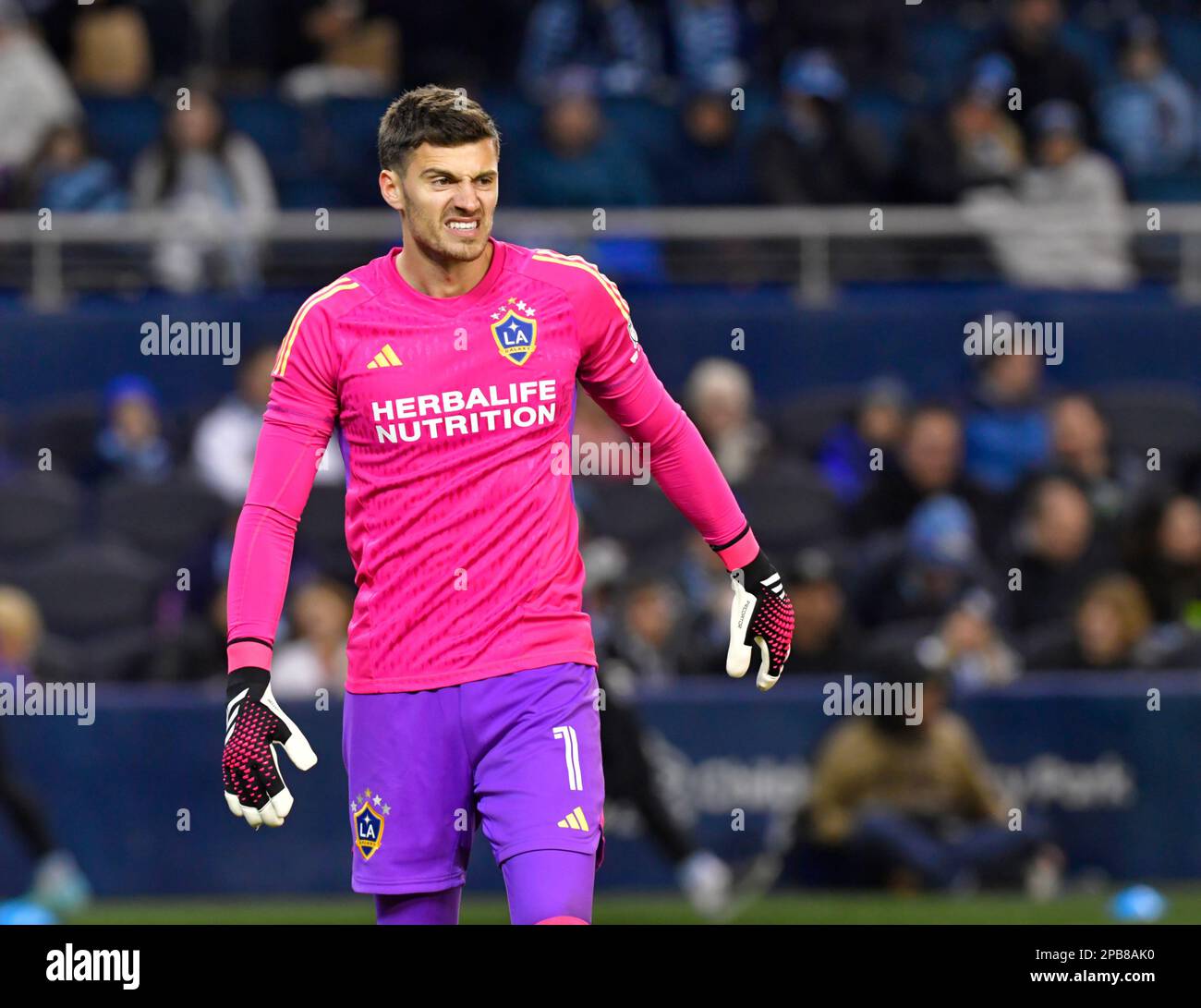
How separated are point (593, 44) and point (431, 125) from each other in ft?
29.6

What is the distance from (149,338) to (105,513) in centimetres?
123

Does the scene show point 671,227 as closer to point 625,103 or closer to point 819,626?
point 625,103

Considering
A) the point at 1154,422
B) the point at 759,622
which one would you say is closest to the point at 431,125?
the point at 759,622

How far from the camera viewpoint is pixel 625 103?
45.1 feet

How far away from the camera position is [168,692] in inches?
427

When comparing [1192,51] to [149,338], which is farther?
[1192,51]

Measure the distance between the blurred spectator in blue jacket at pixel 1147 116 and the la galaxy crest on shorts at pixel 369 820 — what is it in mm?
9709

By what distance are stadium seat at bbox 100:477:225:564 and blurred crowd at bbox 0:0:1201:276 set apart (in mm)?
1456

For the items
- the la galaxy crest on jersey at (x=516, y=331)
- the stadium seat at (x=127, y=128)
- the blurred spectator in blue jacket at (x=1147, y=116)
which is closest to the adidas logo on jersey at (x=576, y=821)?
the la galaxy crest on jersey at (x=516, y=331)

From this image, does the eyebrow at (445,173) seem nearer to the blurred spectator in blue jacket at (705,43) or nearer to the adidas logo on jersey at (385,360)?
the adidas logo on jersey at (385,360)

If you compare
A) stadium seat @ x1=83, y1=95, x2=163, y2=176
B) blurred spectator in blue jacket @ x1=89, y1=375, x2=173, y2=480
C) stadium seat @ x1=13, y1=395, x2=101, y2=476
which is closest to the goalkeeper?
blurred spectator in blue jacket @ x1=89, y1=375, x2=173, y2=480
